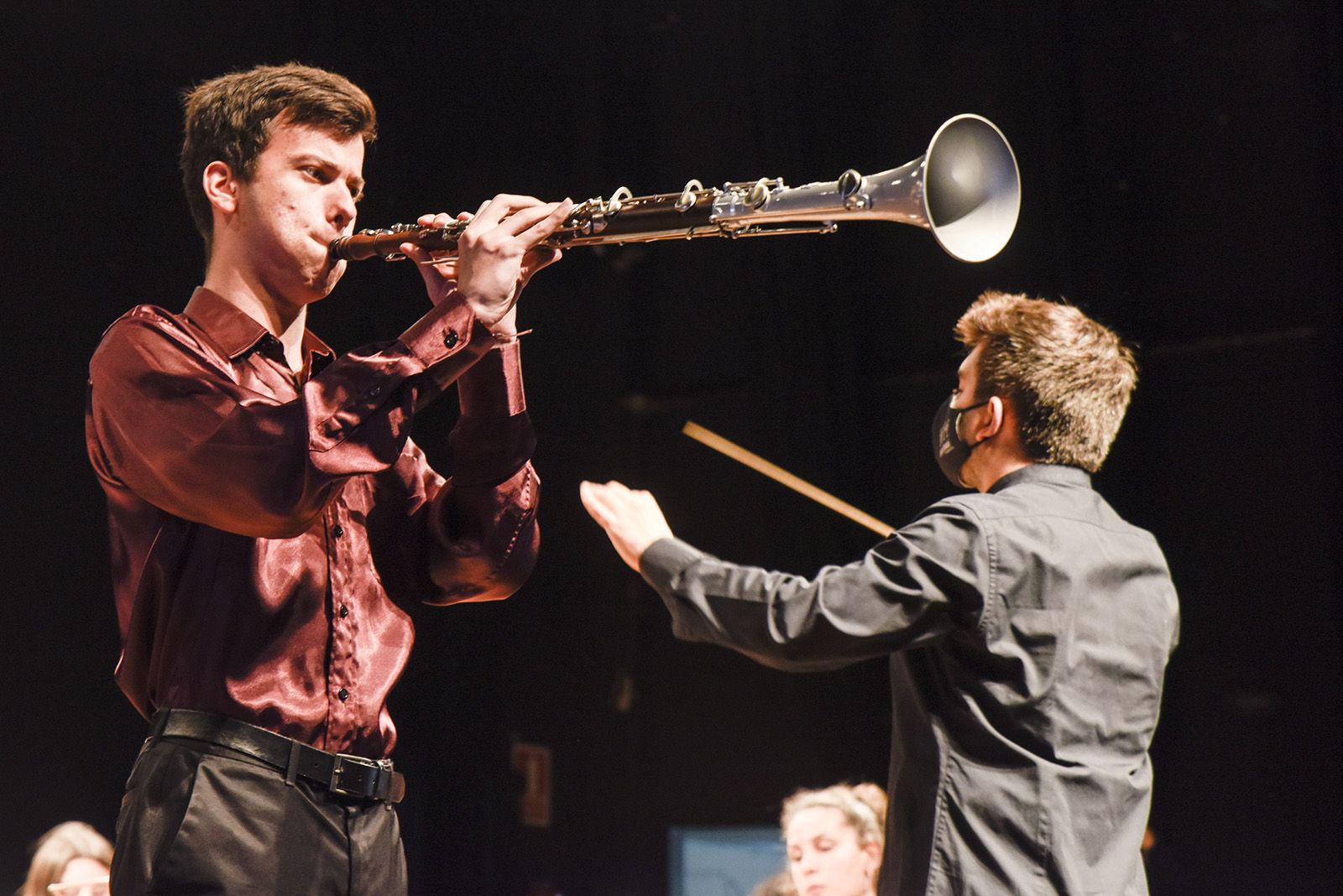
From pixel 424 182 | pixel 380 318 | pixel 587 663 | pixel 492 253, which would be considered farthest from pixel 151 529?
pixel 587 663

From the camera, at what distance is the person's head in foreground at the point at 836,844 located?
3.48 metres

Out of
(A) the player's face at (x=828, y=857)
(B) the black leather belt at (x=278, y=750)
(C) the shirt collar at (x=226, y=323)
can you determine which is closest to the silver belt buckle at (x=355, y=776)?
(B) the black leather belt at (x=278, y=750)

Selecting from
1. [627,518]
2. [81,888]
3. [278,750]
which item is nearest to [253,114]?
[627,518]

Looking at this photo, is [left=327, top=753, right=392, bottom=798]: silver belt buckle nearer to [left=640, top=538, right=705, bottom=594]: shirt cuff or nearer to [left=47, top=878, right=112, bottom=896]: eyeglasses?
[left=640, top=538, right=705, bottom=594]: shirt cuff

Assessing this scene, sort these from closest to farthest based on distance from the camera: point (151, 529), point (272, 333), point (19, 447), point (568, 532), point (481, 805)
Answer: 1. point (151, 529)
2. point (272, 333)
3. point (19, 447)
4. point (481, 805)
5. point (568, 532)

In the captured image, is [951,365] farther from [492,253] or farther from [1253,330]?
[492,253]

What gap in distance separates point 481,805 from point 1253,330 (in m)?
3.11

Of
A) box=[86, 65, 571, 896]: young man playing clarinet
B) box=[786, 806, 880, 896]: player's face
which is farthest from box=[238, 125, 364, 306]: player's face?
box=[786, 806, 880, 896]: player's face

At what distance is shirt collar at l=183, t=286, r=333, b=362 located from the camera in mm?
1865

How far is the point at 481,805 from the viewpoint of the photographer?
470 cm

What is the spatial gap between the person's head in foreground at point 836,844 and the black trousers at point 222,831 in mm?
2018

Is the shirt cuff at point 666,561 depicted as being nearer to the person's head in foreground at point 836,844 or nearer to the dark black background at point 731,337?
the person's head in foreground at point 836,844

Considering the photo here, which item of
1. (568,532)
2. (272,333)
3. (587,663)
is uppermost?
(272,333)

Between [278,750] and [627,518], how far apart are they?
2.14 feet
